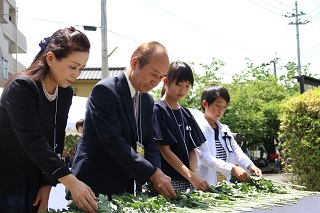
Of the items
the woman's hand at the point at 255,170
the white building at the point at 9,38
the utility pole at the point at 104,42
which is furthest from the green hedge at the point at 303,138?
the white building at the point at 9,38

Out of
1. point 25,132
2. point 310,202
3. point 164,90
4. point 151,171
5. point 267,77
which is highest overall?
point 267,77

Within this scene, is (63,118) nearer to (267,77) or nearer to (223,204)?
(223,204)

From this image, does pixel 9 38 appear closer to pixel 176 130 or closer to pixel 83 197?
pixel 176 130

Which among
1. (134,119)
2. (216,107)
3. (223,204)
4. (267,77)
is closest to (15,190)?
(134,119)

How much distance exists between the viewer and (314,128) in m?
5.41

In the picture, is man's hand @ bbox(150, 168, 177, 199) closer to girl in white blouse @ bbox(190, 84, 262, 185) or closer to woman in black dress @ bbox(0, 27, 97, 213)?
woman in black dress @ bbox(0, 27, 97, 213)

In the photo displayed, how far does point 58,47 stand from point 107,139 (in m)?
0.50

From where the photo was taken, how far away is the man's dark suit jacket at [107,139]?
7.40 ft

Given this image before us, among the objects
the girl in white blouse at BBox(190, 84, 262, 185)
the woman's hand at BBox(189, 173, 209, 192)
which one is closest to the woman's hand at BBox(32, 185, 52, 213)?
the woman's hand at BBox(189, 173, 209, 192)

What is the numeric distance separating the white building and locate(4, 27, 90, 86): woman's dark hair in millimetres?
21461

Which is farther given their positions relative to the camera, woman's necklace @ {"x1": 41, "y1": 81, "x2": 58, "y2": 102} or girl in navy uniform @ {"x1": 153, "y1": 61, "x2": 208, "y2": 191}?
girl in navy uniform @ {"x1": 153, "y1": 61, "x2": 208, "y2": 191}

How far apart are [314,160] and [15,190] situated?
13.7 ft

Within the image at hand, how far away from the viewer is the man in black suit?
7.48 feet

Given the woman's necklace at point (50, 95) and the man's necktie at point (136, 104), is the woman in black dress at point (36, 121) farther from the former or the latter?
the man's necktie at point (136, 104)
